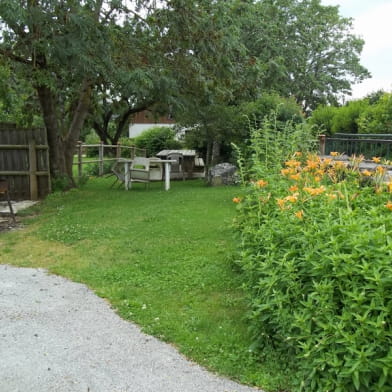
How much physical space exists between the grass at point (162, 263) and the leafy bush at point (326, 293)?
1.04 feet

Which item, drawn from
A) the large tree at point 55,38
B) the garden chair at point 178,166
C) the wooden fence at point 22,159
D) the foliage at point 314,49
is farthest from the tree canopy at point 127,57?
the foliage at point 314,49

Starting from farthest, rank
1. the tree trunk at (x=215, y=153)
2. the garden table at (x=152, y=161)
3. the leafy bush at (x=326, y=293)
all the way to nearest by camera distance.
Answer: the tree trunk at (x=215, y=153), the garden table at (x=152, y=161), the leafy bush at (x=326, y=293)

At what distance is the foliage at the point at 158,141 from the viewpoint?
20.1 meters

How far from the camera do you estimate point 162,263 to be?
4.96m

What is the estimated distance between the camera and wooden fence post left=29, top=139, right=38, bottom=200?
31.3 feet

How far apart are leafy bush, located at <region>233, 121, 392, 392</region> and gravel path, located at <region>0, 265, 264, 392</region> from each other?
0.45m

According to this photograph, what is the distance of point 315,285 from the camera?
2.39 metres

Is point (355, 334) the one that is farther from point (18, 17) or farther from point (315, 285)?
point (18, 17)

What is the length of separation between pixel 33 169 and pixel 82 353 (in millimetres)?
7416

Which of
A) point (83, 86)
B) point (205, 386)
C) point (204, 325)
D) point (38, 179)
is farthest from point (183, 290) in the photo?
point (83, 86)

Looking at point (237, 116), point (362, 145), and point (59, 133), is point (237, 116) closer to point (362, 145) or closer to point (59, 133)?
point (362, 145)

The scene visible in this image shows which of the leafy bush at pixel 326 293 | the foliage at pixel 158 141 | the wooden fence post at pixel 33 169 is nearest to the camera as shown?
the leafy bush at pixel 326 293

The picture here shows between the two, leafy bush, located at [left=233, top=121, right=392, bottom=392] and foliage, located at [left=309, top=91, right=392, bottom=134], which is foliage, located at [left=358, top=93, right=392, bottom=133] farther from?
leafy bush, located at [left=233, top=121, right=392, bottom=392]

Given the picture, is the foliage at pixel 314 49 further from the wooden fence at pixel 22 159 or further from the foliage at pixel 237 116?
the wooden fence at pixel 22 159
